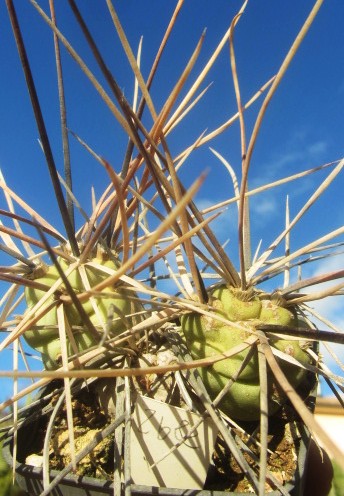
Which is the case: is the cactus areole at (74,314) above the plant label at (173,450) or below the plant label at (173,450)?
above

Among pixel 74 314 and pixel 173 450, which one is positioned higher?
pixel 74 314

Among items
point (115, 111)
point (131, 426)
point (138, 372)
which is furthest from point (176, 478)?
point (115, 111)

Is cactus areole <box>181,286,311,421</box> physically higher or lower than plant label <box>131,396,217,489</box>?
higher

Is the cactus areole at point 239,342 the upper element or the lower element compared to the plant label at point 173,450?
upper
